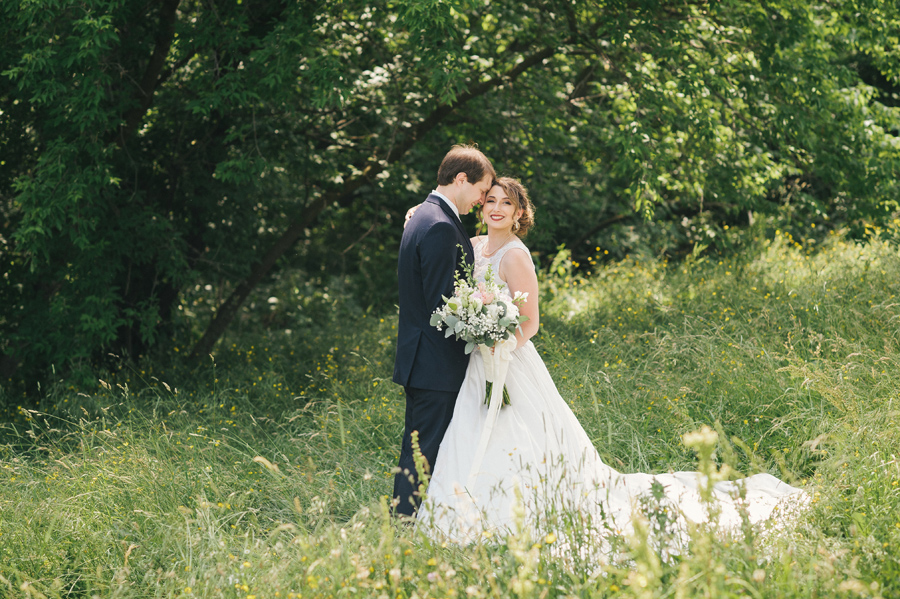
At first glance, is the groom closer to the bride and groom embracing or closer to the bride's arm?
the bride and groom embracing

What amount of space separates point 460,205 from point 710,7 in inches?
166

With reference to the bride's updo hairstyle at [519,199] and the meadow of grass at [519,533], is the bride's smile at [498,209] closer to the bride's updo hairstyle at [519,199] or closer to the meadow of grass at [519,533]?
the bride's updo hairstyle at [519,199]

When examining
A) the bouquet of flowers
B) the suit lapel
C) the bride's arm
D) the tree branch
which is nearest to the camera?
the bouquet of flowers

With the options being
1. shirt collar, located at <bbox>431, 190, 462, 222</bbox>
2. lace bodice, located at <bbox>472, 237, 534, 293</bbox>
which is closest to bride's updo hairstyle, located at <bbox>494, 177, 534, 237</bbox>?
lace bodice, located at <bbox>472, 237, 534, 293</bbox>

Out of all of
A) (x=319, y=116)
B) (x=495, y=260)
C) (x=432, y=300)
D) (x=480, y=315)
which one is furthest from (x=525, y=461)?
(x=319, y=116)

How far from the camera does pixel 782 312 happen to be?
19.0 ft

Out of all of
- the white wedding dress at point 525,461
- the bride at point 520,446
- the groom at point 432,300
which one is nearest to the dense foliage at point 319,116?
the bride at point 520,446

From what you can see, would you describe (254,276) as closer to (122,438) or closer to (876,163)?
(122,438)

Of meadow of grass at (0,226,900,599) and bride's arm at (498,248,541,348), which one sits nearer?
meadow of grass at (0,226,900,599)

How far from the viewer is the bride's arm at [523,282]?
3631 millimetres

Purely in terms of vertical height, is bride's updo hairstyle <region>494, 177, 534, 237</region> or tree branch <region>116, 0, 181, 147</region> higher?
tree branch <region>116, 0, 181, 147</region>

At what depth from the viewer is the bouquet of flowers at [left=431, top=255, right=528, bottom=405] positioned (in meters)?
3.17

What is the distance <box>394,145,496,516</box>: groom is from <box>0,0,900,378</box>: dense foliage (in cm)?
196

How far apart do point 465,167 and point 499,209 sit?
409 mm
